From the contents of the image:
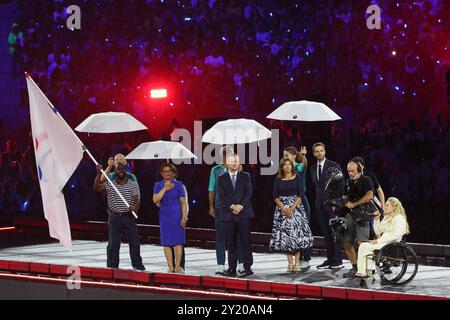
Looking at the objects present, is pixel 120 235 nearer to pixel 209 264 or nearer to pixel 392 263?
pixel 209 264

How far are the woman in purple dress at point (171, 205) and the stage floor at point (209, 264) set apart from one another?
0.60 m

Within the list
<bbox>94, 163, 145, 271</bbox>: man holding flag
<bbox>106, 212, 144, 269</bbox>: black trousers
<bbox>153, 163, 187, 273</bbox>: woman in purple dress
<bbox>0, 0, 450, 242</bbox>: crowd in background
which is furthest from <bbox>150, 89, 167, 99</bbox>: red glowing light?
<bbox>153, 163, 187, 273</bbox>: woman in purple dress

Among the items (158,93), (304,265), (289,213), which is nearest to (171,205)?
(289,213)

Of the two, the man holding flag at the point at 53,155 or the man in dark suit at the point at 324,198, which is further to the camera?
the man in dark suit at the point at 324,198

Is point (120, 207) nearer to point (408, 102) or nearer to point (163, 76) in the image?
point (408, 102)

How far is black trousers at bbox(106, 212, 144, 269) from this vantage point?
14117 mm

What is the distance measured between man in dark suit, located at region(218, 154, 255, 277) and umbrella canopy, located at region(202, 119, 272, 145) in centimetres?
121

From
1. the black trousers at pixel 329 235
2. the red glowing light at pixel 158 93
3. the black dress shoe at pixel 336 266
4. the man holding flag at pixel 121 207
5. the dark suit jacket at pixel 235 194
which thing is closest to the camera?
the dark suit jacket at pixel 235 194

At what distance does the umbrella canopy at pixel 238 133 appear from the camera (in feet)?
49.4

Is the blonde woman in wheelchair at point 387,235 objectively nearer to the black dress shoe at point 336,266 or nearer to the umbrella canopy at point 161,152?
the black dress shoe at point 336,266

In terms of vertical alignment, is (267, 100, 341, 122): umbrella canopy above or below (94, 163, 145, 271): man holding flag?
above

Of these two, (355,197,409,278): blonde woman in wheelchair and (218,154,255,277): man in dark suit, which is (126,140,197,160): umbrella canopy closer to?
(218,154,255,277): man in dark suit

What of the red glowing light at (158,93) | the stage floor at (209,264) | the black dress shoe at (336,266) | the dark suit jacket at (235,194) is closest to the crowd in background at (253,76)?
the red glowing light at (158,93)

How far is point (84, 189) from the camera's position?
22094mm
